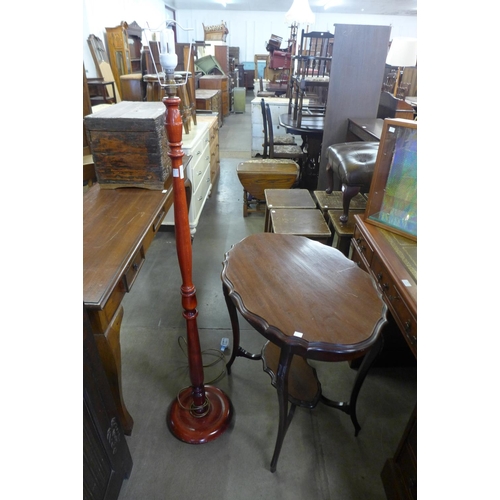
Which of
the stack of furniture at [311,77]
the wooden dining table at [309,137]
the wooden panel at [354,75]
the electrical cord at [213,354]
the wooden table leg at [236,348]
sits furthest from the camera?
the wooden dining table at [309,137]

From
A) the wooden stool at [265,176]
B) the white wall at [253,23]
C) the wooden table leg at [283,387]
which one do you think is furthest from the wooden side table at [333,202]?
the white wall at [253,23]

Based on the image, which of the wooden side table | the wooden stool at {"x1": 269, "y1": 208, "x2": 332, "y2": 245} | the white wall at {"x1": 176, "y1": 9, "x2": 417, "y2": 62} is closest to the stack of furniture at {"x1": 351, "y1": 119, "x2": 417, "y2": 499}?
the wooden stool at {"x1": 269, "y1": 208, "x2": 332, "y2": 245}

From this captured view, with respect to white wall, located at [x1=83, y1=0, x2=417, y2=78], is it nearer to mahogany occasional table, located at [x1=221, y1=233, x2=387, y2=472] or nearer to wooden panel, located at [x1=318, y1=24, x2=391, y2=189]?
wooden panel, located at [x1=318, y1=24, x2=391, y2=189]

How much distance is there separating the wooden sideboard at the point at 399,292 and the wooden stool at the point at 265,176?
1.78m

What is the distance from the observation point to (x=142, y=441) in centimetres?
144

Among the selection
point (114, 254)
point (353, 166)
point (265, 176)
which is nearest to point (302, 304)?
point (114, 254)

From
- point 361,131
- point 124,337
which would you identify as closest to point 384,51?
point 361,131

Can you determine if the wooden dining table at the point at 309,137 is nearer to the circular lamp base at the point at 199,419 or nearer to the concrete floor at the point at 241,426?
the concrete floor at the point at 241,426

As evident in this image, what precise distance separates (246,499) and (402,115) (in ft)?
13.1

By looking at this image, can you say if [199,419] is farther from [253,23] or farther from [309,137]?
[253,23]

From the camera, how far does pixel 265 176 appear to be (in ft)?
10.7

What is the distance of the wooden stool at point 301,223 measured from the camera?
2131 millimetres

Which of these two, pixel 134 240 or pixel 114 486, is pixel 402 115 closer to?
pixel 134 240

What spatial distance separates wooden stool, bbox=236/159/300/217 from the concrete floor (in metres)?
1.41
